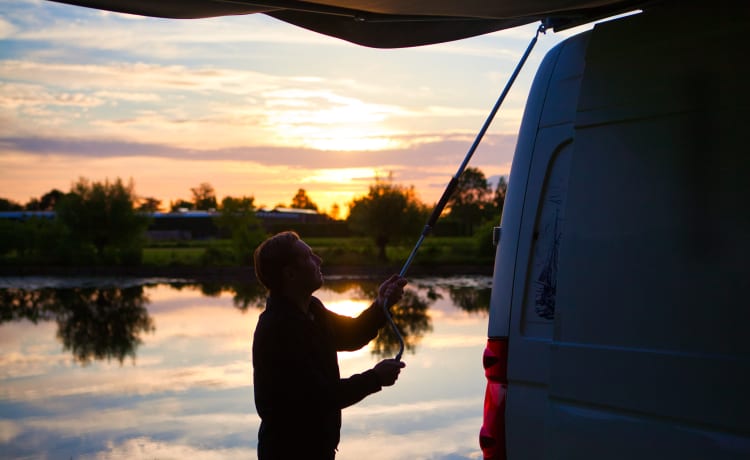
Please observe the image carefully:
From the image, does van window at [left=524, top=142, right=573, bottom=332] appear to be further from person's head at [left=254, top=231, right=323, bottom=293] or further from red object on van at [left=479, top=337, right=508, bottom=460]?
person's head at [left=254, top=231, right=323, bottom=293]

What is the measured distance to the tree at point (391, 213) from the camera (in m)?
40.9

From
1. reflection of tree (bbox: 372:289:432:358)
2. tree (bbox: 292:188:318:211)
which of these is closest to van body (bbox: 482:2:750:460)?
reflection of tree (bbox: 372:289:432:358)

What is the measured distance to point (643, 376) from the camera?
9.54ft

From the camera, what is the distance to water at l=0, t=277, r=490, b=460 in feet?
27.7

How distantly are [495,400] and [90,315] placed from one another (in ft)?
56.7

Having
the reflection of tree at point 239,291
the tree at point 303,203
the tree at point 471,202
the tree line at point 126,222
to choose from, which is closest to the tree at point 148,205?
the tree line at point 126,222

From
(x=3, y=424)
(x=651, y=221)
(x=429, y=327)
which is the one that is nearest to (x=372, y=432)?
(x=3, y=424)

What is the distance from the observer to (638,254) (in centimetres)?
299

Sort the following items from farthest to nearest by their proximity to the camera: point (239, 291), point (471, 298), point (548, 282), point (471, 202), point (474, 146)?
point (471, 202) < point (239, 291) < point (471, 298) < point (474, 146) < point (548, 282)

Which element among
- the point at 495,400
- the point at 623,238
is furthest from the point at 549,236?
the point at 495,400

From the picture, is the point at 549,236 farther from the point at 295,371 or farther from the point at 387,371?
the point at 295,371

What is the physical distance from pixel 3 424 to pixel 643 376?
27.0ft

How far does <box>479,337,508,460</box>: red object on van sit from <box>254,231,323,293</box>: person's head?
0.75 metres

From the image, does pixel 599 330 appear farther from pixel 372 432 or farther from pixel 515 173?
pixel 372 432
